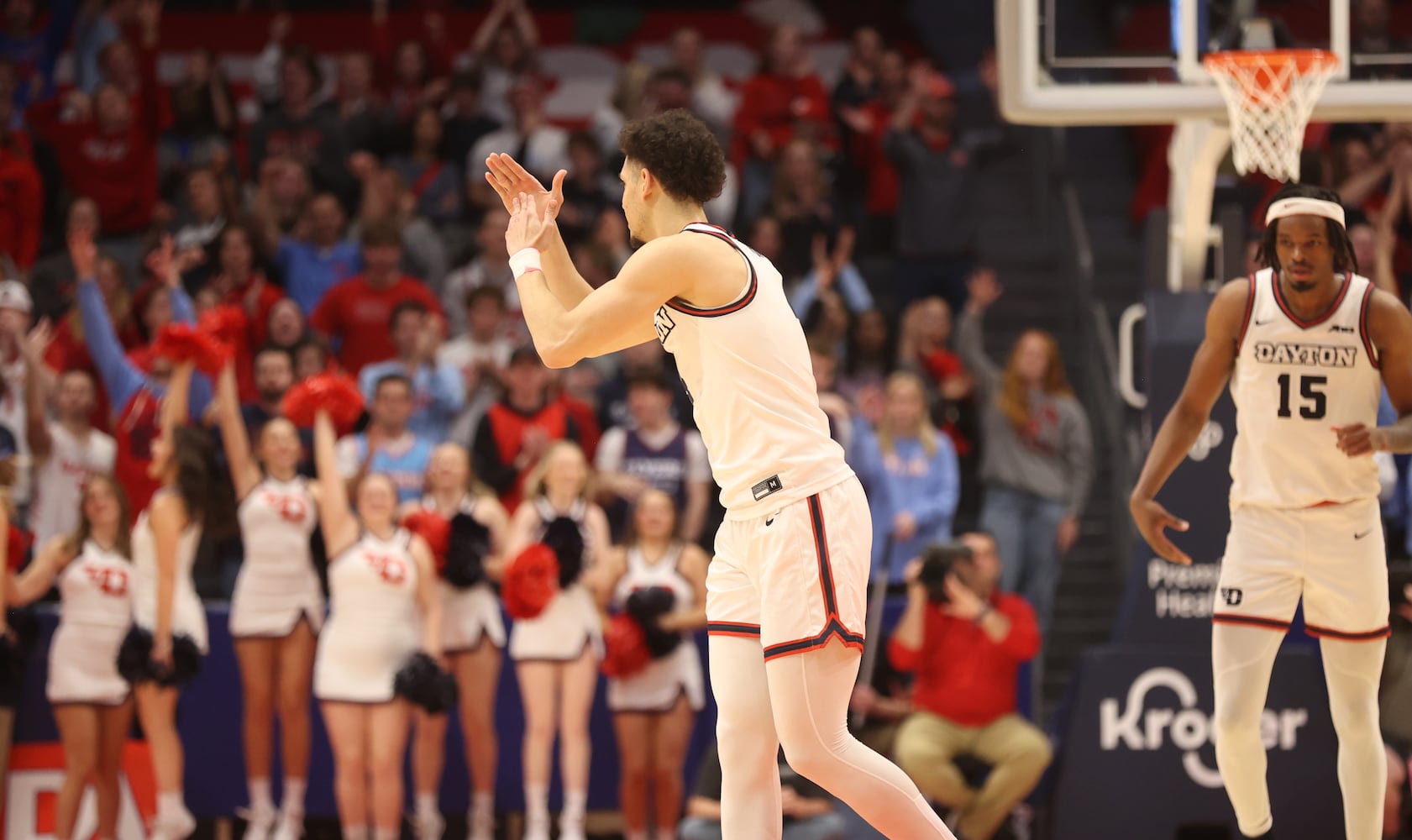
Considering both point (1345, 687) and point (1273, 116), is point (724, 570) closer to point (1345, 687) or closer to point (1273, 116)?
point (1345, 687)

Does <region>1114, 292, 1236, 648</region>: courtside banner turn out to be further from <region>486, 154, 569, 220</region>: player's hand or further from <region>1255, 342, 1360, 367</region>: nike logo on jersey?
<region>486, 154, 569, 220</region>: player's hand

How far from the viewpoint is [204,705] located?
10.4m

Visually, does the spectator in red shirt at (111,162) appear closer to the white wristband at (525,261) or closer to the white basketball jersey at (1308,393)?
the white wristband at (525,261)

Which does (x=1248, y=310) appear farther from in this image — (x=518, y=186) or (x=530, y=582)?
(x=530, y=582)

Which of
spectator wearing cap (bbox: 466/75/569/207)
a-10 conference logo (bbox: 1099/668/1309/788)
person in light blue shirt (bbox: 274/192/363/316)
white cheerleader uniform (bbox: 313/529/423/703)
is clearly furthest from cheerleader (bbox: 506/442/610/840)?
spectator wearing cap (bbox: 466/75/569/207)

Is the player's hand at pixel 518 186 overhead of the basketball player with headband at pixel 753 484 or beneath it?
overhead

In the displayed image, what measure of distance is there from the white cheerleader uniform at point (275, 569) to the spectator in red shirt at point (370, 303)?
1894 millimetres

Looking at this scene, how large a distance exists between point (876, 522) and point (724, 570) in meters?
5.68

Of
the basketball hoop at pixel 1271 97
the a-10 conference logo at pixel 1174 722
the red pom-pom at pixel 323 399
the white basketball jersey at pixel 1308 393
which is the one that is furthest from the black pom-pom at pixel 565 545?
the white basketball jersey at pixel 1308 393

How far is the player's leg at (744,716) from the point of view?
201 inches

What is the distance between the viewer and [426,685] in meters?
9.51

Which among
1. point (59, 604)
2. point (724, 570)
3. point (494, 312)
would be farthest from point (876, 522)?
point (724, 570)

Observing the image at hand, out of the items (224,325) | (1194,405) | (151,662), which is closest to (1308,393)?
(1194,405)

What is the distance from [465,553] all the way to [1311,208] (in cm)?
526
